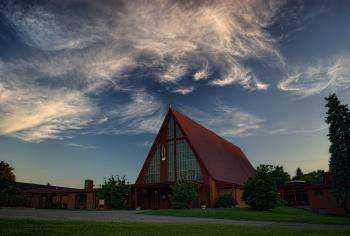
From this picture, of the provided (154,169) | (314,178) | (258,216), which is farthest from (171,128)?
(314,178)

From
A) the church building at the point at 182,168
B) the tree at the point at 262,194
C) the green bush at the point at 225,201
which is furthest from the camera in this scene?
the church building at the point at 182,168

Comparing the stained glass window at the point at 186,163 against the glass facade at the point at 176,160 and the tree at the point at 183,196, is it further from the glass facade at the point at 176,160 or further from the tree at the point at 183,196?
the tree at the point at 183,196

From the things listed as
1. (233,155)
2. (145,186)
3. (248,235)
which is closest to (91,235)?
(248,235)

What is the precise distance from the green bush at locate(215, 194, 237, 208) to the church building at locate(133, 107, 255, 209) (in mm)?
1720

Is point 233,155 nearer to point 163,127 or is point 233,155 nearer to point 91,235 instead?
point 163,127

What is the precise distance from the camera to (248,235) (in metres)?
11.1

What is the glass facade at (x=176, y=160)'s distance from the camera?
4303cm

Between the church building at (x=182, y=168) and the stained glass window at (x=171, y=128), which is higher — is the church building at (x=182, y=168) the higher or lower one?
the lower one

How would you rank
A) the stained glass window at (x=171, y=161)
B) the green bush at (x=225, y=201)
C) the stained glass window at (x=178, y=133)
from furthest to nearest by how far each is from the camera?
the stained glass window at (x=178, y=133), the stained glass window at (x=171, y=161), the green bush at (x=225, y=201)

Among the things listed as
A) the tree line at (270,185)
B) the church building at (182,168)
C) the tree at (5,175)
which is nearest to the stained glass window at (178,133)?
the church building at (182,168)

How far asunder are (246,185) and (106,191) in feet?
56.5

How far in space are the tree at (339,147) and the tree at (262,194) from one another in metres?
7.44

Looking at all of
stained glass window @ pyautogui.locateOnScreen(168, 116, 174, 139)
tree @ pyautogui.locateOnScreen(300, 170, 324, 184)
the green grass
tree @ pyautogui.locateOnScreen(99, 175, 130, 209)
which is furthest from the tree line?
tree @ pyautogui.locateOnScreen(300, 170, 324, 184)

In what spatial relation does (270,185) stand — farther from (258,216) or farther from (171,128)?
(171,128)
